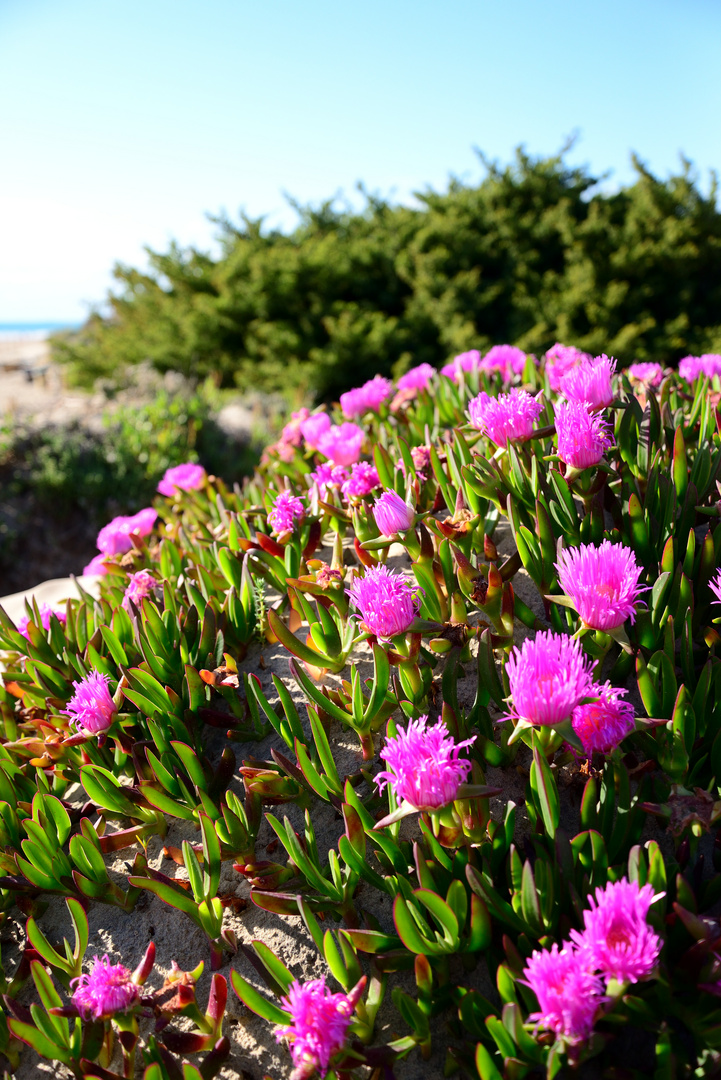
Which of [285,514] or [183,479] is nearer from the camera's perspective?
[285,514]

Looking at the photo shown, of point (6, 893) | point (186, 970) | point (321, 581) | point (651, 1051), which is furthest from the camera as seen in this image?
point (321, 581)

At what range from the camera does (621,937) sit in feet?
3.10

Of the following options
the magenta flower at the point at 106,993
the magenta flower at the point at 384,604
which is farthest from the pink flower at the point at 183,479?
the magenta flower at the point at 106,993

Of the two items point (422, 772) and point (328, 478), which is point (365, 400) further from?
point (422, 772)

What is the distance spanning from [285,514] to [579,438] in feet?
2.78

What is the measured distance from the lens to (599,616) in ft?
3.92

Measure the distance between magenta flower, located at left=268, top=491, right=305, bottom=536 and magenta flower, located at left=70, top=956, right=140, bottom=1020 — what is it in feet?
3.56

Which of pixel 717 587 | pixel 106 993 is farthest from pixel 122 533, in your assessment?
pixel 717 587

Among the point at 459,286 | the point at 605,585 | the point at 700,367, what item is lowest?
the point at 605,585

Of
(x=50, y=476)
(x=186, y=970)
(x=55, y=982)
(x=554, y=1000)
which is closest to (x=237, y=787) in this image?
(x=186, y=970)

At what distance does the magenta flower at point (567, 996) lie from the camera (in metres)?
0.91

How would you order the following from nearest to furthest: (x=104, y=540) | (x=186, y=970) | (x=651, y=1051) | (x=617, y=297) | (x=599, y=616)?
(x=651, y=1051) → (x=599, y=616) → (x=186, y=970) → (x=104, y=540) → (x=617, y=297)

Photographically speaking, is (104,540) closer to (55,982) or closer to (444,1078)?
(55,982)

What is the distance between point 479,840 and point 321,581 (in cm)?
69
